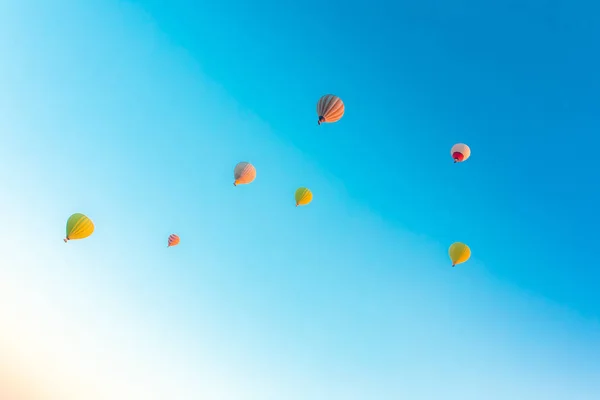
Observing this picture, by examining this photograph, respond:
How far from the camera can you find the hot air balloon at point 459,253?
2836 centimetres

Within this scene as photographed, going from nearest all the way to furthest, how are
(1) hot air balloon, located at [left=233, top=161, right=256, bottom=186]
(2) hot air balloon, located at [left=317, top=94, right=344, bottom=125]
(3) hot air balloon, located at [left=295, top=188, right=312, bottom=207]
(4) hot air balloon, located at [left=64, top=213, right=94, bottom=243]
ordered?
(2) hot air balloon, located at [left=317, top=94, right=344, bottom=125]
(4) hot air balloon, located at [left=64, top=213, right=94, bottom=243]
(1) hot air balloon, located at [left=233, top=161, right=256, bottom=186]
(3) hot air balloon, located at [left=295, top=188, right=312, bottom=207]

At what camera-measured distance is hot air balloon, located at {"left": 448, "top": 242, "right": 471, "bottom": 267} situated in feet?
93.0

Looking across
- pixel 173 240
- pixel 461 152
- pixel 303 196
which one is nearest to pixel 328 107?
pixel 303 196

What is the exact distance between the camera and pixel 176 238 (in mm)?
34750

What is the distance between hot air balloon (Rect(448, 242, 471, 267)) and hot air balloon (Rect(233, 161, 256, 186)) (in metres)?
14.2

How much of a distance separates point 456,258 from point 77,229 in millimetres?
24461

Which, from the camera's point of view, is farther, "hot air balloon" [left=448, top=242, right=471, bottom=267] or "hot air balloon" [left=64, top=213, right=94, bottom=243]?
"hot air balloon" [left=448, top=242, right=471, bottom=267]

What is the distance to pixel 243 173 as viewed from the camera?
96.3ft

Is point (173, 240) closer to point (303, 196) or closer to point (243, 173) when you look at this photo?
point (243, 173)

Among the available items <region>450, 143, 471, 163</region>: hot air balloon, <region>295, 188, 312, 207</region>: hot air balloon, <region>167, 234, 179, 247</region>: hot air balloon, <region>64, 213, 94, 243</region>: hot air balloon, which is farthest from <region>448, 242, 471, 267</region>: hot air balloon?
<region>64, 213, 94, 243</region>: hot air balloon

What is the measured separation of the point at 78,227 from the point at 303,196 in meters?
14.8

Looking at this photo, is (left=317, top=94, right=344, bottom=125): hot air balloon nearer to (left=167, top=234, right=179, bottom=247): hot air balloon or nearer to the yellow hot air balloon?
the yellow hot air balloon

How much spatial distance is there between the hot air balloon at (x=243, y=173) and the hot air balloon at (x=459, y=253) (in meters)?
14.2

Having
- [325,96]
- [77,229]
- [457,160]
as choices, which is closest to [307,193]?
[325,96]
